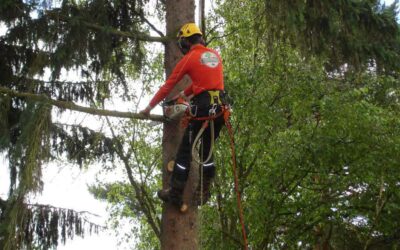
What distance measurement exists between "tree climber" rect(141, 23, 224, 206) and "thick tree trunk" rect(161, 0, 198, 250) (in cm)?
15

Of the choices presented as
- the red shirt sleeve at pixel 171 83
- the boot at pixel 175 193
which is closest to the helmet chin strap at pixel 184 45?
the red shirt sleeve at pixel 171 83

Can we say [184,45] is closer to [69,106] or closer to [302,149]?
[69,106]

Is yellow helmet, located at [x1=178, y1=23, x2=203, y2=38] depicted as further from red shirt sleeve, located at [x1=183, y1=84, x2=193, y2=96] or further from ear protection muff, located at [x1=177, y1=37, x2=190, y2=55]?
red shirt sleeve, located at [x1=183, y1=84, x2=193, y2=96]

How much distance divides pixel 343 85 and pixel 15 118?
4666 millimetres

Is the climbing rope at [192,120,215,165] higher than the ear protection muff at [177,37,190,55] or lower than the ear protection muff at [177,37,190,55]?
lower

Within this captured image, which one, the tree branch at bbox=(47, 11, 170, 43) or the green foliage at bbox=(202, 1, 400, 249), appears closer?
the tree branch at bbox=(47, 11, 170, 43)

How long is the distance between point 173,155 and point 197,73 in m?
0.74

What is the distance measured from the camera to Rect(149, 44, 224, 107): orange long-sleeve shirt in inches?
168

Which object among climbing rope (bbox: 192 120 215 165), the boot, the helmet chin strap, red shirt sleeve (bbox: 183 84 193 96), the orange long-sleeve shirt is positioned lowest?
the boot

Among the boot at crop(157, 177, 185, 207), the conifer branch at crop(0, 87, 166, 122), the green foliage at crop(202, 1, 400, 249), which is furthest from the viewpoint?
the green foliage at crop(202, 1, 400, 249)

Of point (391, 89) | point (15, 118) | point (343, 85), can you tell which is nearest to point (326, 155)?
point (343, 85)

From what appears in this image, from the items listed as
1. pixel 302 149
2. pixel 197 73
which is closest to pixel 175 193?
pixel 197 73

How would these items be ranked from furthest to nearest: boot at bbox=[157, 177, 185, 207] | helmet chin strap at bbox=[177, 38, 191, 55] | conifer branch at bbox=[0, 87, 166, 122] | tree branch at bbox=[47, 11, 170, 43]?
tree branch at bbox=[47, 11, 170, 43] → helmet chin strap at bbox=[177, 38, 191, 55] → boot at bbox=[157, 177, 185, 207] → conifer branch at bbox=[0, 87, 166, 122]

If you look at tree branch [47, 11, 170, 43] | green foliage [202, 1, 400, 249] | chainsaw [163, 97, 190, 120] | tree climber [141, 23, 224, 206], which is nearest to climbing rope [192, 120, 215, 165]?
tree climber [141, 23, 224, 206]
